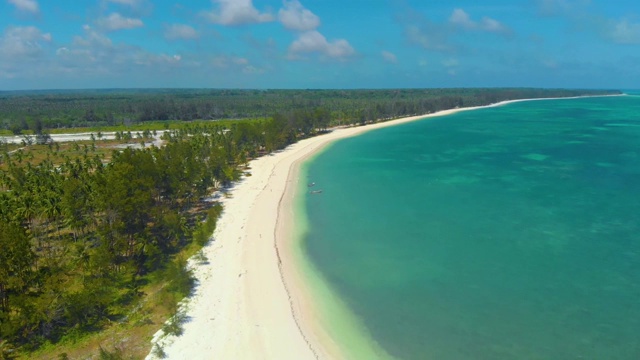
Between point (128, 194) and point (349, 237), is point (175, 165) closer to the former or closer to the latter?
point (128, 194)

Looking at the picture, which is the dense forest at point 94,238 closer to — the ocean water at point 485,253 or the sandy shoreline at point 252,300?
the sandy shoreline at point 252,300

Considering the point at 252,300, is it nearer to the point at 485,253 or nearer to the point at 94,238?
the point at 94,238

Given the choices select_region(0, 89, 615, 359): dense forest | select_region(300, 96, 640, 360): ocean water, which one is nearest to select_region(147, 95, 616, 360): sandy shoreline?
select_region(0, 89, 615, 359): dense forest

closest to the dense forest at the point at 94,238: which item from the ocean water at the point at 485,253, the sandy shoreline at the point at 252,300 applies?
the sandy shoreline at the point at 252,300

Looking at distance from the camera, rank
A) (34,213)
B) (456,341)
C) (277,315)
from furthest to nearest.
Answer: (34,213), (277,315), (456,341)

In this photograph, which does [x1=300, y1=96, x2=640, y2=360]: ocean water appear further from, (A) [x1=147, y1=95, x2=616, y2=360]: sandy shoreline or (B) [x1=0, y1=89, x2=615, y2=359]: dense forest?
(B) [x1=0, y1=89, x2=615, y2=359]: dense forest

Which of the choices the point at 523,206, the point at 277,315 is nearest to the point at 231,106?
the point at 523,206

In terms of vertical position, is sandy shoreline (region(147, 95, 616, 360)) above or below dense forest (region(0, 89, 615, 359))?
below
